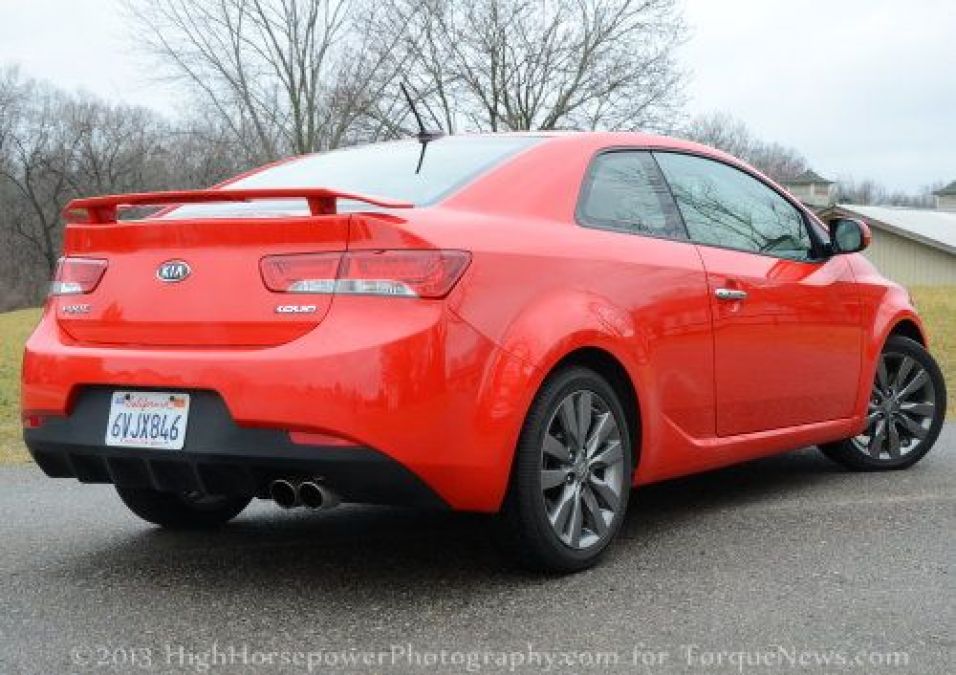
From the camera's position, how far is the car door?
4.67m

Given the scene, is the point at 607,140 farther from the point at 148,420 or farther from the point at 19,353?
the point at 19,353

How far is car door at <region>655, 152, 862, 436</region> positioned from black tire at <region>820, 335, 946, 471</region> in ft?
1.49

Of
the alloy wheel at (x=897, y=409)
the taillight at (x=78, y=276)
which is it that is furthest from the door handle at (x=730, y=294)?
the taillight at (x=78, y=276)

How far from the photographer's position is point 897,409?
5984mm

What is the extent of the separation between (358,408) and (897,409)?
12.0 ft

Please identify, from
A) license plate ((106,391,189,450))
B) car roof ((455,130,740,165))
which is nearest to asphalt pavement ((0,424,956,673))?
license plate ((106,391,189,450))

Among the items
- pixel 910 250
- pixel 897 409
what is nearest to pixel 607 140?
pixel 897 409

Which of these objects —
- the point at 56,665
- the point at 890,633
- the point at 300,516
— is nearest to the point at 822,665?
the point at 890,633

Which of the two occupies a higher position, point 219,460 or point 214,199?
point 214,199

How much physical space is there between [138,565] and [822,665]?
7.84 feet

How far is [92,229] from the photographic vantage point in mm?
3893

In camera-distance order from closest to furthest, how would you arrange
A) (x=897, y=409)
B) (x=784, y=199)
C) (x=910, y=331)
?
(x=784, y=199) < (x=897, y=409) < (x=910, y=331)

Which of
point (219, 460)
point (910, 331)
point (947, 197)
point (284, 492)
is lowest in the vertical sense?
point (947, 197)

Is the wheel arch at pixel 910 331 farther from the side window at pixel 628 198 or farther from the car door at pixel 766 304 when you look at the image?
the side window at pixel 628 198
